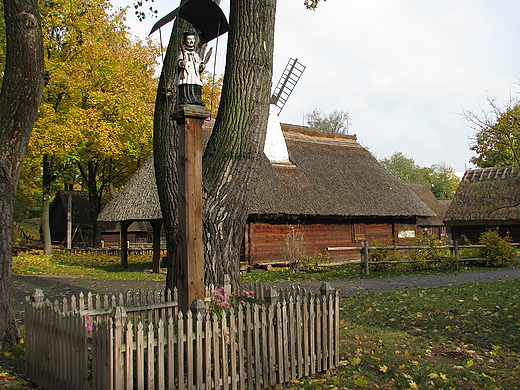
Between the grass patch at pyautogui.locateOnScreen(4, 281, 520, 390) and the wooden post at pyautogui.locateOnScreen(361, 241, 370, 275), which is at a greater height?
the wooden post at pyautogui.locateOnScreen(361, 241, 370, 275)

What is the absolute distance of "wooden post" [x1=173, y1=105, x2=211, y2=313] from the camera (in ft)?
16.6

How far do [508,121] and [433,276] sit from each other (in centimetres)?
513

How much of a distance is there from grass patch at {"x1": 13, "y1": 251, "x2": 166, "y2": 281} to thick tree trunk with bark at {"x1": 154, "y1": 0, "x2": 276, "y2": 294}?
9.99 meters

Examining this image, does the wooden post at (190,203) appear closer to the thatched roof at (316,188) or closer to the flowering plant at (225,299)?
the flowering plant at (225,299)

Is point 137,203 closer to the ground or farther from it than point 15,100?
closer to the ground

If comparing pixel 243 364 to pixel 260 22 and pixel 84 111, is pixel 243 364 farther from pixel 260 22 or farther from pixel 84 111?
pixel 84 111

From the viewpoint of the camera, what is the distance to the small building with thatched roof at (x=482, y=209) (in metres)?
27.8

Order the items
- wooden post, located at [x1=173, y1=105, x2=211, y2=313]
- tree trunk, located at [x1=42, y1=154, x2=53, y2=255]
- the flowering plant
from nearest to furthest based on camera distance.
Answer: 1. wooden post, located at [x1=173, y1=105, x2=211, y2=313]
2. the flowering plant
3. tree trunk, located at [x1=42, y1=154, x2=53, y2=255]

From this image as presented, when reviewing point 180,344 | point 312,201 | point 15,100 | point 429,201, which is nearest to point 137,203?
point 312,201

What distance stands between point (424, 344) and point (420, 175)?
72.0 m

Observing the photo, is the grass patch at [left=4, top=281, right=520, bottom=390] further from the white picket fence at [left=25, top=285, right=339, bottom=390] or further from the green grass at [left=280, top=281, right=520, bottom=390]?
the white picket fence at [left=25, top=285, right=339, bottom=390]

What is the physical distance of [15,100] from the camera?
716 centimetres

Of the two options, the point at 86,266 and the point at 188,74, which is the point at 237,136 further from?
the point at 86,266

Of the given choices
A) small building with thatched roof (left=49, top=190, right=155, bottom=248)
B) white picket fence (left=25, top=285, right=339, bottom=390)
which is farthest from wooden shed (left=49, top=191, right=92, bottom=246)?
white picket fence (left=25, top=285, right=339, bottom=390)
